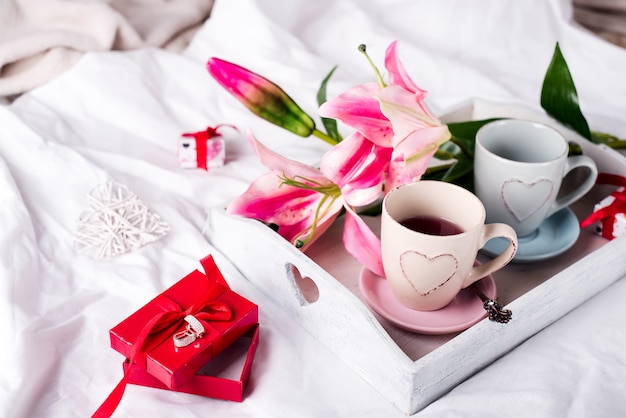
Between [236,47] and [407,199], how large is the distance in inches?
27.7

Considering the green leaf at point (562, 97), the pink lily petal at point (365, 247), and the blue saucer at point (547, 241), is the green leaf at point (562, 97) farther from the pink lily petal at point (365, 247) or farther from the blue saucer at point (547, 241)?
the pink lily petal at point (365, 247)

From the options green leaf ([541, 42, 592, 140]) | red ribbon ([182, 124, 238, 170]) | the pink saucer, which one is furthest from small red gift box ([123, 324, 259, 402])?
green leaf ([541, 42, 592, 140])

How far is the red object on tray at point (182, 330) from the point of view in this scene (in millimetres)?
719

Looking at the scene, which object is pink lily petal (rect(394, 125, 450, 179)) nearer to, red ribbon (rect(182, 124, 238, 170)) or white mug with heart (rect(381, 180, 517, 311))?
white mug with heart (rect(381, 180, 517, 311))

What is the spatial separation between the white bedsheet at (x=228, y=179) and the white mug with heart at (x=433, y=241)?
0.32 feet

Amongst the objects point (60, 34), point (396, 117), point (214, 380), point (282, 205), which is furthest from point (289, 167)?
point (60, 34)

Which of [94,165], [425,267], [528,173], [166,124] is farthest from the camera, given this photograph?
[166,124]

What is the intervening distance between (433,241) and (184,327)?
0.87 ft

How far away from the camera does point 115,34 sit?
4.45ft

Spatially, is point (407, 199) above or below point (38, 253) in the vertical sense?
above

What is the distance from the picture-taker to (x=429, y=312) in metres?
0.79

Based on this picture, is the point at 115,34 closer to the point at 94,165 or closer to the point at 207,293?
the point at 94,165

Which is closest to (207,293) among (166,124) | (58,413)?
(58,413)

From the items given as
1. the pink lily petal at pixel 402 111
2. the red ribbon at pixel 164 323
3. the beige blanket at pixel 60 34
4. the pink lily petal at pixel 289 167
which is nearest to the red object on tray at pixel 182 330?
the red ribbon at pixel 164 323
